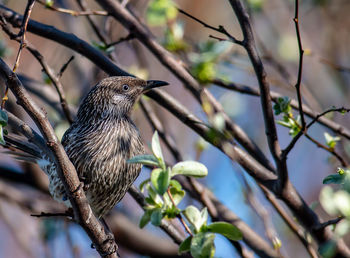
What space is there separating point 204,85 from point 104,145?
97cm

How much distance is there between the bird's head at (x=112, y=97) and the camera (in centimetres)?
414

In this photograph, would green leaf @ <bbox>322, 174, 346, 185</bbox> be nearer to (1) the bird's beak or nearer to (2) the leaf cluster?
(2) the leaf cluster

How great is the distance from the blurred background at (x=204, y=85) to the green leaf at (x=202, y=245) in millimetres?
1351

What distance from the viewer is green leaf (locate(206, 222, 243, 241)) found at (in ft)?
8.21

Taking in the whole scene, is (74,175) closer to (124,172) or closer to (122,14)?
(124,172)

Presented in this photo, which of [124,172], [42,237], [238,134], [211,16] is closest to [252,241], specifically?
[238,134]

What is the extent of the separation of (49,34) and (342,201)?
2443mm

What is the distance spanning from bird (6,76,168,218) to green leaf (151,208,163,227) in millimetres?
1098

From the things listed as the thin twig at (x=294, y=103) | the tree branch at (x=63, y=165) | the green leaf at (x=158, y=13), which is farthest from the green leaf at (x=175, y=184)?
the green leaf at (x=158, y=13)

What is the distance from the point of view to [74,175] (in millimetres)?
2717

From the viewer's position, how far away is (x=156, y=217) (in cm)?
260

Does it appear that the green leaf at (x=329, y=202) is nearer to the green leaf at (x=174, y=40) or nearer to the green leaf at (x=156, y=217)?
the green leaf at (x=156, y=217)

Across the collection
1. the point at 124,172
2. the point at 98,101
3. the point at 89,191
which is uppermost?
the point at 98,101

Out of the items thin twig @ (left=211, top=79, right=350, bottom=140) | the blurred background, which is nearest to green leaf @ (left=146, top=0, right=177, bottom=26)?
the blurred background
